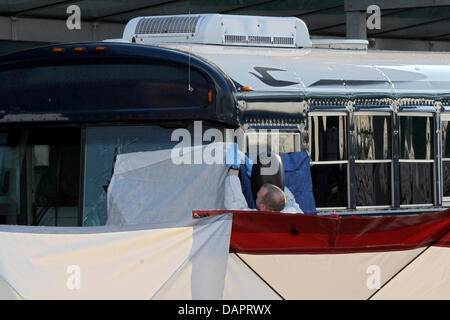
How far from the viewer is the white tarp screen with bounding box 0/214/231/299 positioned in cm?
734

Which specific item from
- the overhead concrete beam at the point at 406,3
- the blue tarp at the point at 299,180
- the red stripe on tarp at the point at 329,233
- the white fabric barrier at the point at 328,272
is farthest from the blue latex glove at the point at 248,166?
the overhead concrete beam at the point at 406,3

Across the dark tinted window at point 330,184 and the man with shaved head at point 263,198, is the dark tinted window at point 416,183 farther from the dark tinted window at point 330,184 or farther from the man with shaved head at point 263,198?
the man with shaved head at point 263,198

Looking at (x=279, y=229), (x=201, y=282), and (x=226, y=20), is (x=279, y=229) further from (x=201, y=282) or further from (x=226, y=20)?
(x=226, y=20)

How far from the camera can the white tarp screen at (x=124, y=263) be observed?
7.34 meters

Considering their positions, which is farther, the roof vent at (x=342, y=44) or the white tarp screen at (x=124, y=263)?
the roof vent at (x=342, y=44)

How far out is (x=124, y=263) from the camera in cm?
739

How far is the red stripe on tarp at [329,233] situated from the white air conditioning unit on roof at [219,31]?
4.07m

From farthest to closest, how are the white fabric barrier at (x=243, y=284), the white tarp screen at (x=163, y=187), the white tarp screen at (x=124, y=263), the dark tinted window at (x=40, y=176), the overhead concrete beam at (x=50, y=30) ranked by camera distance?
the overhead concrete beam at (x=50, y=30)
the dark tinted window at (x=40, y=176)
the white tarp screen at (x=163, y=187)
the white fabric barrier at (x=243, y=284)
the white tarp screen at (x=124, y=263)

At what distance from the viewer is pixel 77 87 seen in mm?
10219

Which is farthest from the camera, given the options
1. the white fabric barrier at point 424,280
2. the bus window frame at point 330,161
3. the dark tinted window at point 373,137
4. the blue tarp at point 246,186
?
the dark tinted window at point 373,137

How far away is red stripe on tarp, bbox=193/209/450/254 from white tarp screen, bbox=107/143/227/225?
65.4 inches

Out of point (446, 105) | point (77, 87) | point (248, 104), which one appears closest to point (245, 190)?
point (248, 104)
